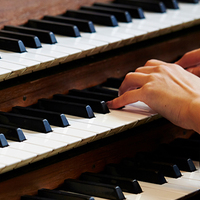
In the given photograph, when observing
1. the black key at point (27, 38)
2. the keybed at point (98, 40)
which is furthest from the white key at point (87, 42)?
the black key at point (27, 38)

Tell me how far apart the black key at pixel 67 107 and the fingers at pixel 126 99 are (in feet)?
0.35

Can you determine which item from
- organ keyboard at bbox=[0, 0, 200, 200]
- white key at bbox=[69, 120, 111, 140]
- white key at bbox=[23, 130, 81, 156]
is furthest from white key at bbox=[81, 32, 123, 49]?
white key at bbox=[23, 130, 81, 156]

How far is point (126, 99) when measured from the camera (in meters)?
1.64

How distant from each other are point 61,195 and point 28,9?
0.80m

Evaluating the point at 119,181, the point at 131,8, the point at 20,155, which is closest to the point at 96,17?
the point at 131,8

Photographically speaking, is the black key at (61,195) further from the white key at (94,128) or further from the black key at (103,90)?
the black key at (103,90)

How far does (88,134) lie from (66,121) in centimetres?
10

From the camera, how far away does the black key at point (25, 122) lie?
1469 mm

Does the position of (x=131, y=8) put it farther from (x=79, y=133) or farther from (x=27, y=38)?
(x=79, y=133)

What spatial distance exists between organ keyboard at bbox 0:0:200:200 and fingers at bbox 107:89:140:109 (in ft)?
0.09

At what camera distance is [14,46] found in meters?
1.66

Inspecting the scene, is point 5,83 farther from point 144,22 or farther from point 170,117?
point 144,22

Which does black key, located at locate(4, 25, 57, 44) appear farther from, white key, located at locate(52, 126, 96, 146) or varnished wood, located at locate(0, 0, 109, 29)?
white key, located at locate(52, 126, 96, 146)

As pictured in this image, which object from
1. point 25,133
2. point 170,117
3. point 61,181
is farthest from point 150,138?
point 25,133
